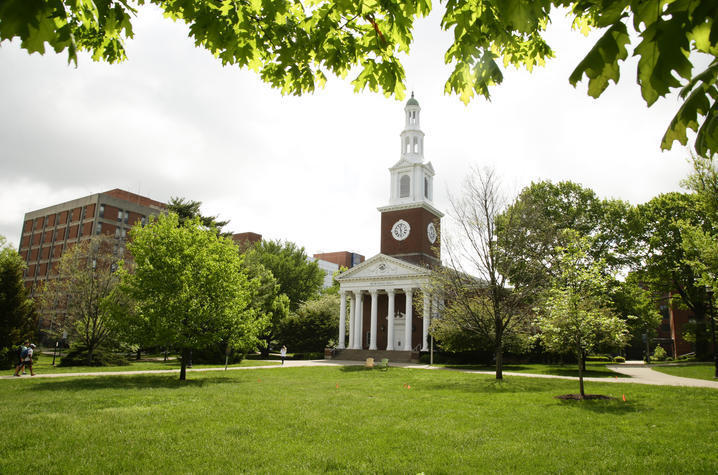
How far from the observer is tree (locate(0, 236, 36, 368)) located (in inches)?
900

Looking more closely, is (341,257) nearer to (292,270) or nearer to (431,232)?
(292,270)

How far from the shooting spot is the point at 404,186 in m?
50.8

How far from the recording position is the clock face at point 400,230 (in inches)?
1913

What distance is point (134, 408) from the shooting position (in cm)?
1132

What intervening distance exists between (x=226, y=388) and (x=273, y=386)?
1.90 metres

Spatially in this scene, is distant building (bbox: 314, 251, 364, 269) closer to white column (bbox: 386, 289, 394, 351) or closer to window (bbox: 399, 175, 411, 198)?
window (bbox: 399, 175, 411, 198)

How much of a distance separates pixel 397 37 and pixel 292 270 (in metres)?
57.7

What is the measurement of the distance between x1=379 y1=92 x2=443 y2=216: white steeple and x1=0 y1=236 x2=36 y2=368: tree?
33904 mm

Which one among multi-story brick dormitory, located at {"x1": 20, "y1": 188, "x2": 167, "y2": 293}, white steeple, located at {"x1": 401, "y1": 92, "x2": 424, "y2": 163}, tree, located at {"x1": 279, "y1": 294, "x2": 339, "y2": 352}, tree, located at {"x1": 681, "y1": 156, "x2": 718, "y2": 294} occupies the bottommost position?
tree, located at {"x1": 279, "y1": 294, "x2": 339, "y2": 352}

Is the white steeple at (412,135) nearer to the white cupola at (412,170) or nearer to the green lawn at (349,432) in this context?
the white cupola at (412,170)

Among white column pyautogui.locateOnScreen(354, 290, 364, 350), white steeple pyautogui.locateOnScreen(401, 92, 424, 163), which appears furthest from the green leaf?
white steeple pyautogui.locateOnScreen(401, 92, 424, 163)

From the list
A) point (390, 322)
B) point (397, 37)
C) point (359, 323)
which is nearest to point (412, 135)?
point (390, 322)

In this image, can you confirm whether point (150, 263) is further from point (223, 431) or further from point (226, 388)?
point (223, 431)

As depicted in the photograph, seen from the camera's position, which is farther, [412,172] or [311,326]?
[311,326]
